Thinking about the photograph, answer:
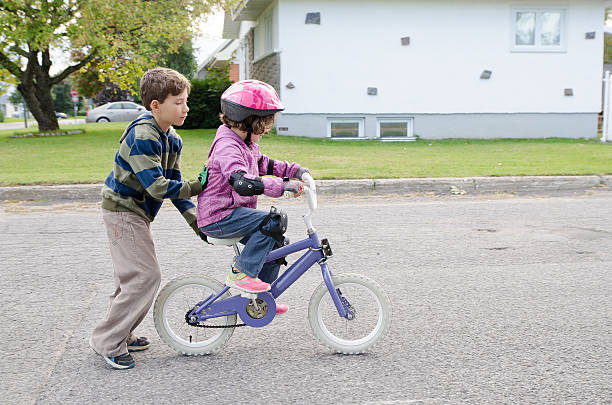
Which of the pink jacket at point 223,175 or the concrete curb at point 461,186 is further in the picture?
the concrete curb at point 461,186

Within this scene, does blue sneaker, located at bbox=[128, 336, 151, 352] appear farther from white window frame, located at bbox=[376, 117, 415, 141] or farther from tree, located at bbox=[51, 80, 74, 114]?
tree, located at bbox=[51, 80, 74, 114]

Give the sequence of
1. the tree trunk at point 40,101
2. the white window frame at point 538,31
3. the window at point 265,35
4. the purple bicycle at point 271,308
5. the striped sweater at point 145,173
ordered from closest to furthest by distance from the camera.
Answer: the striped sweater at point 145,173 < the purple bicycle at point 271,308 < the white window frame at point 538,31 < the window at point 265,35 < the tree trunk at point 40,101

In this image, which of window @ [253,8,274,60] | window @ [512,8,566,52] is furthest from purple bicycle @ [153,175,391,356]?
window @ [512,8,566,52]


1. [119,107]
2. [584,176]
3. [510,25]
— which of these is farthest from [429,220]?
[119,107]

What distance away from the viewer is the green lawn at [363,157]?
10.3 meters

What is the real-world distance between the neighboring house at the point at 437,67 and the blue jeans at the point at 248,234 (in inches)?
561

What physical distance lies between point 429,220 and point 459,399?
4597 millimetres

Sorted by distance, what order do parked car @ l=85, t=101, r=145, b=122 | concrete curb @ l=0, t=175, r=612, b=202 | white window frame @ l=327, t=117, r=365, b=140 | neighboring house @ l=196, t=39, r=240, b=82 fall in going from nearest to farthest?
concrete curb @ l=0, t=175, r=612, b=202, white window frame @ l=327, t=117, r=365, b=140, parked car @ l=85, t=101, r=145, b=122, neighboring house @ l=196, t=39, r=240, b=82

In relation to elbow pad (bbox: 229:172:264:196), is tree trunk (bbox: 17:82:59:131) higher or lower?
higher

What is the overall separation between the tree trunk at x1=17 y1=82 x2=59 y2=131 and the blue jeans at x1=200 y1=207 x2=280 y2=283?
64.5ft

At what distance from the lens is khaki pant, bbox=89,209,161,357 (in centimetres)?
348

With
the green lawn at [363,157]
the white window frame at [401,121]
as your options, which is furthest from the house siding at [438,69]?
the green lawn at [363,157]

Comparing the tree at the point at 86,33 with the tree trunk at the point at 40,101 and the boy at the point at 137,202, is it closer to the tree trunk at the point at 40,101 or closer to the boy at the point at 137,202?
the tree trunk at the point at 40,101

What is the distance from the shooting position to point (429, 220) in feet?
24.8
